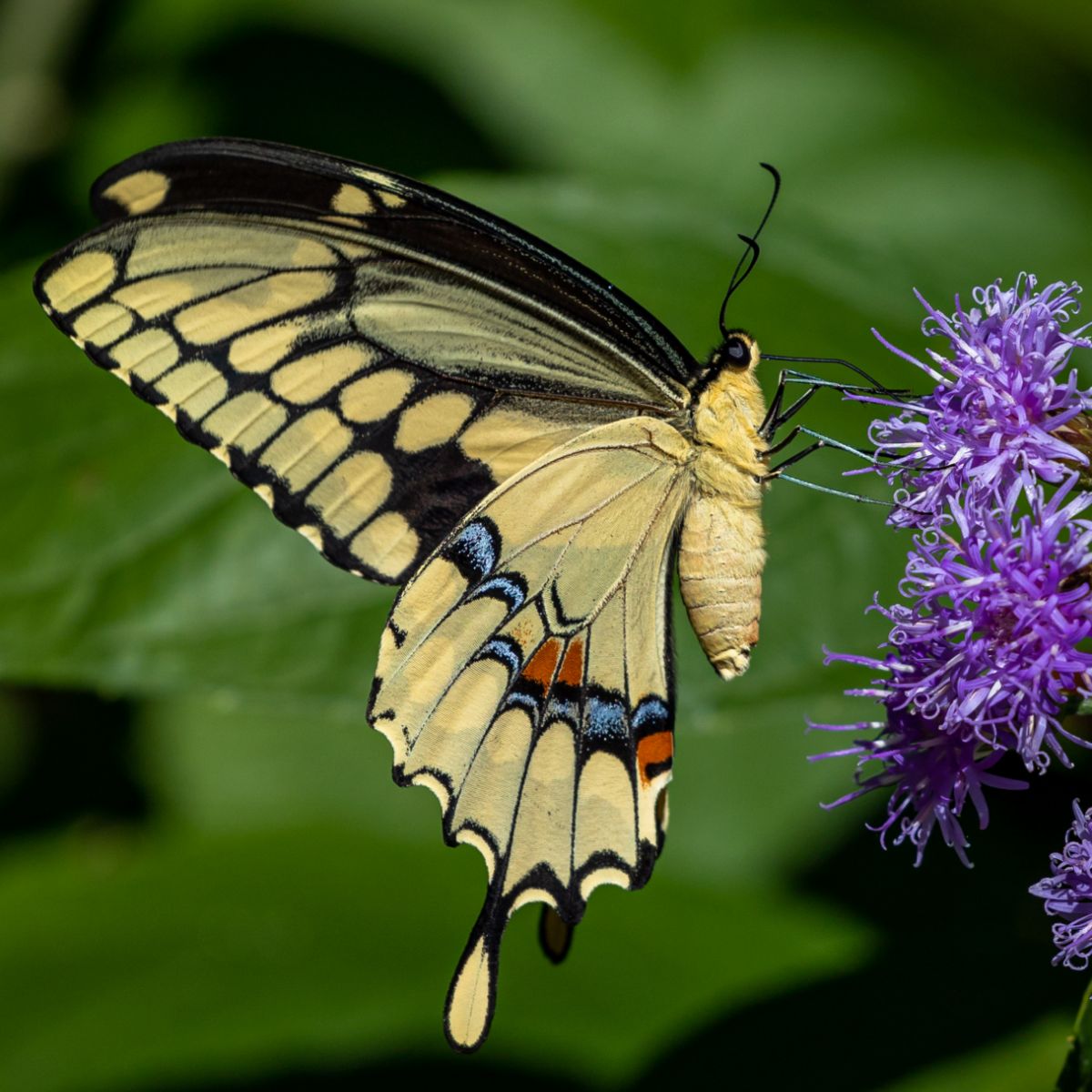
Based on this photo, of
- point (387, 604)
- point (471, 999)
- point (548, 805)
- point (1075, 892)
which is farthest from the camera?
point (387, 604)

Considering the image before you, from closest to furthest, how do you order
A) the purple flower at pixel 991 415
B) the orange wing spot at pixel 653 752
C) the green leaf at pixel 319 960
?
the purple flower at pixel 991 415, the orange wing spot at pixel 653 752, the green leaf at pixel 319 960

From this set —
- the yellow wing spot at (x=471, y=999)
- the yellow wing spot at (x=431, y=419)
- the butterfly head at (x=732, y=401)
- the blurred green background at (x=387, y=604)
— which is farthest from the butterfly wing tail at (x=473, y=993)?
the butterfly head at (x=732, y=401)

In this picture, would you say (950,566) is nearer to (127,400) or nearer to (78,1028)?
(127,400)

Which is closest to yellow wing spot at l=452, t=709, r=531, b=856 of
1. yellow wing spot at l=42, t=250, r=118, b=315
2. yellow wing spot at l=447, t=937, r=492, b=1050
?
yellow wing spot at l=447, t=937, r=492, b=1050

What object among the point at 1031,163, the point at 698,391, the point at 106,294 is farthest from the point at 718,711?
the point at 1031,163

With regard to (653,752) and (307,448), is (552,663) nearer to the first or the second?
(653,752)

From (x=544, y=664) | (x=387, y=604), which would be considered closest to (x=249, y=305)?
(x=387, y=604)

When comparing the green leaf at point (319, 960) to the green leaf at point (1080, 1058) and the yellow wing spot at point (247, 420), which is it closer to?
the green leaf at point (1080, 1058)

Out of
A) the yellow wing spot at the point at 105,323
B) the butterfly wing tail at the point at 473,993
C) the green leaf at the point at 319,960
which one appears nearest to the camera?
the butterfly wing tail at the point at 473,993
